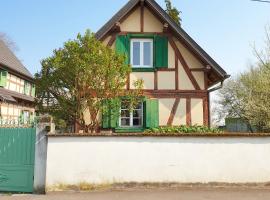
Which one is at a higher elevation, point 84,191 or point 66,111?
point 66,111

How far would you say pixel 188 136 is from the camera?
9.38m

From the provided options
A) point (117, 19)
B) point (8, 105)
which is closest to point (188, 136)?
point (117, 19)

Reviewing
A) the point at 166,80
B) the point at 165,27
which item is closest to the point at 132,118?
the point at 166,80

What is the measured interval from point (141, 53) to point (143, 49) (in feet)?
0.71

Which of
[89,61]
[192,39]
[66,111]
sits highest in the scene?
[192,39]

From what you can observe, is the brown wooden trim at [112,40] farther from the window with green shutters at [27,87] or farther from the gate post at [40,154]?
the window with green shutters at [27,87]

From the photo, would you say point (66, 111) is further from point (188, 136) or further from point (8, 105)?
point (8, 105)

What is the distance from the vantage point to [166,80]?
14672 millimetres

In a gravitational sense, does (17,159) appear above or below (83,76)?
below

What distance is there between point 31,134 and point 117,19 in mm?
7190

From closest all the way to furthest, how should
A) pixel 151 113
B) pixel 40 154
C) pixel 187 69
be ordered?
1. pixel 40 154
2. pixel 151 113
3. pixel 187 69

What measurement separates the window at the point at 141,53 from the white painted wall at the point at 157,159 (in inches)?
243

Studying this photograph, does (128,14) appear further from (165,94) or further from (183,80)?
(165,94)

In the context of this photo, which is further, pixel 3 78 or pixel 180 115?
pixel 3 78
